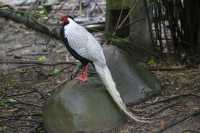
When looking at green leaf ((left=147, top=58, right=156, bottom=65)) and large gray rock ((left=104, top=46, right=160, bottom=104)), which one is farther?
green leaf ((left=147, top=58, right=156, bottom=65))

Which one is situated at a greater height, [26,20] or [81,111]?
[26,20]

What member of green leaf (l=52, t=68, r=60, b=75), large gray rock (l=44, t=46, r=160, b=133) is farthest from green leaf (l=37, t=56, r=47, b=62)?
large gray rock (l=44, t=46, r=160, b=133)

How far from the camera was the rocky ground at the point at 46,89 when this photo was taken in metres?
5.05

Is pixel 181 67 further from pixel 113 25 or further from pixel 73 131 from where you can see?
pixel 73 131

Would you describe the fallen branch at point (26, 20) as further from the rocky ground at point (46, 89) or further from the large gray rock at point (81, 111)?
the large gray rock at point (81, 111)

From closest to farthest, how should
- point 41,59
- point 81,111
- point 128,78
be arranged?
point 81,111
point 128,78
point 41,59

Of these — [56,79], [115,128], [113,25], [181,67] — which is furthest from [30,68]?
[115,128]

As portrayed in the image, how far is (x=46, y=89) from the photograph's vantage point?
6.18m

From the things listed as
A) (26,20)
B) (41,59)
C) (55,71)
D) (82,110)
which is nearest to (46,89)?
(55,71)

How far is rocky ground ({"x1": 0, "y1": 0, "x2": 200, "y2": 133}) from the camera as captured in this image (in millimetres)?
5051

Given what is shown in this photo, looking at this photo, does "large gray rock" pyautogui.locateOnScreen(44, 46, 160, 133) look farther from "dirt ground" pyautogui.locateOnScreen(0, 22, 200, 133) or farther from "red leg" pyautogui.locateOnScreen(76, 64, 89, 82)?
"dirt ground" pyautogui.locateOnScreen(0, 22, 200, 133)

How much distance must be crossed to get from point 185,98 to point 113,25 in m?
1.93

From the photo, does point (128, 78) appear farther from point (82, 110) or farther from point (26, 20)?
point (26, 20)

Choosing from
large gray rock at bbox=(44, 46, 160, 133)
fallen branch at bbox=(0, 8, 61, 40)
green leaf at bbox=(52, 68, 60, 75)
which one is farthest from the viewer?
fallen branch at bbox=(0, 8, 61, 40)
